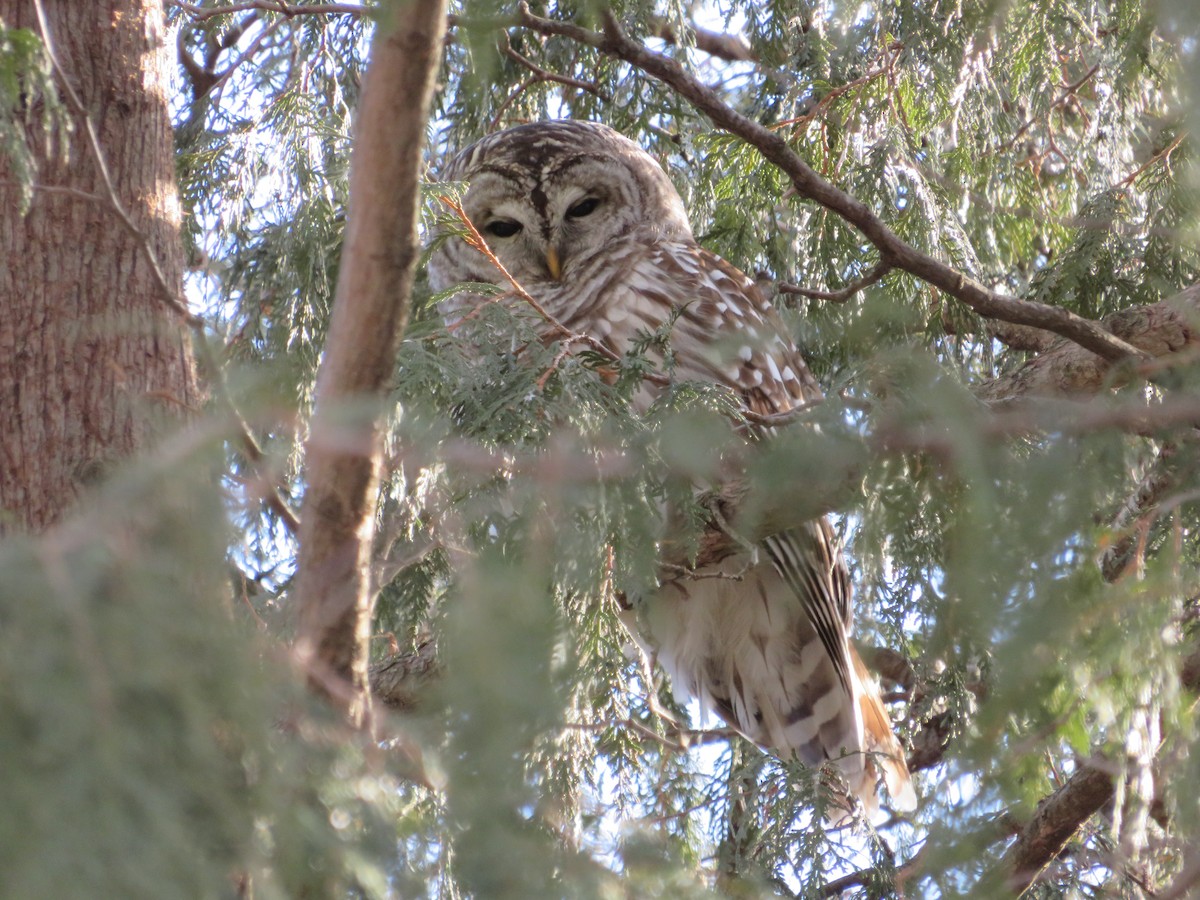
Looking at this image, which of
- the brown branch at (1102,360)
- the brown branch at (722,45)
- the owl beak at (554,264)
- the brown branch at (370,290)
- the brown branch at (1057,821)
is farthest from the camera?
the brown branch at (722,45)

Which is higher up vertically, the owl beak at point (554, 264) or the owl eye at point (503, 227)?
the owl eye at point (503, 227)

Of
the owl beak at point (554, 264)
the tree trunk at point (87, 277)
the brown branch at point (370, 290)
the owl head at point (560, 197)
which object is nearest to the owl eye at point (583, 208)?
the owl head at point (560, 197)

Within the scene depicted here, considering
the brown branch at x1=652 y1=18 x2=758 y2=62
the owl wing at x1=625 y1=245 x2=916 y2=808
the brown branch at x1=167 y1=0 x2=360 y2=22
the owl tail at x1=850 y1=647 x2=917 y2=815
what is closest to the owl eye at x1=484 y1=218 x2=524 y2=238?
the owl wing at x1=625 y1=245 x2=916 y2=808

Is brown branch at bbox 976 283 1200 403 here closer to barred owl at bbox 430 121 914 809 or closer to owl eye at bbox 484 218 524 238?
barred owl at bbox 430 121 914 809

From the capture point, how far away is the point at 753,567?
11.2 feet

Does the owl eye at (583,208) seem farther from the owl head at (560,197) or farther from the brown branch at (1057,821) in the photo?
the brown branch at (1057,821)

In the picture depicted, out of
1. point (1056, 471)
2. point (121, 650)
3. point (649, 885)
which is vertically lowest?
point (649, 885)

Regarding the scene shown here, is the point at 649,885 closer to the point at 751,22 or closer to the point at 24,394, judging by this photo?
the point at 24,394

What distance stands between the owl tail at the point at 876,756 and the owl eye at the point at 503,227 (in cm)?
180

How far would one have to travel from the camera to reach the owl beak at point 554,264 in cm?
390

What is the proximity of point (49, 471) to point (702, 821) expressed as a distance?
1.98 meters

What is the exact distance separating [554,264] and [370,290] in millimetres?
2622

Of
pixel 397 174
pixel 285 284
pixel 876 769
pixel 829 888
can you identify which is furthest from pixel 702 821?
pixel 397 174

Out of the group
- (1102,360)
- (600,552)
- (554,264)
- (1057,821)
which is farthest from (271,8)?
(1057,821)
